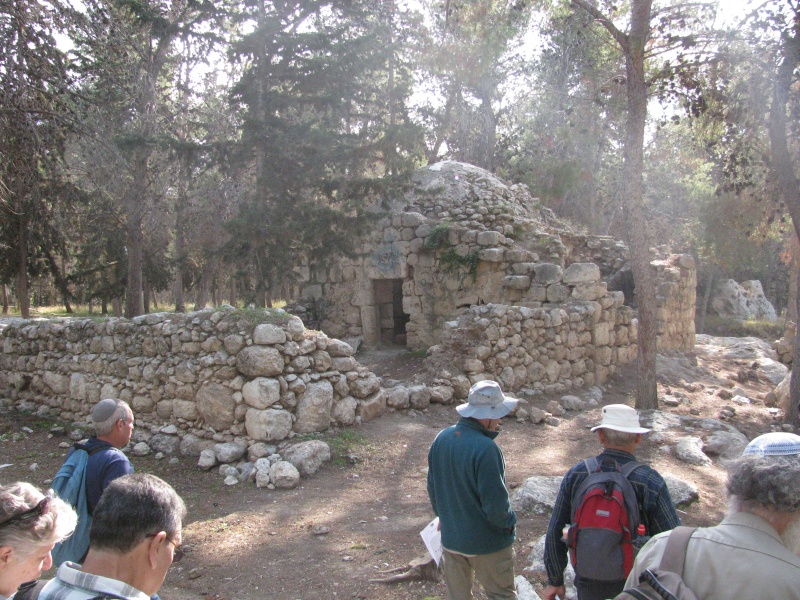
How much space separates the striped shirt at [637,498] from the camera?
274 cm

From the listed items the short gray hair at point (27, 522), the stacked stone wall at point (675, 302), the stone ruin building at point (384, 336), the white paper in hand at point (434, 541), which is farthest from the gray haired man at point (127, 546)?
the stacked stone wall at point (675, 302)

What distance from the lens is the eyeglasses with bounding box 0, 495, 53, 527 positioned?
1997 mm

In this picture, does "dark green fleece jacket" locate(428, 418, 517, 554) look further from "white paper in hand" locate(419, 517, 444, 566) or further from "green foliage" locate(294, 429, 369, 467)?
"green foliage" locate(294, 429, 369, 467)

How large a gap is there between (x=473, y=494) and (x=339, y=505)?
3.13m

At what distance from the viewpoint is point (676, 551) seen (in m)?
2.00

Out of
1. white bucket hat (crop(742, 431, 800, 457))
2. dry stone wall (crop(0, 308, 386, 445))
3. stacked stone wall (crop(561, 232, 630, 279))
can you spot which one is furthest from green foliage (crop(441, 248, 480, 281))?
white bucket hat (crop(742, 431, 800, 457))

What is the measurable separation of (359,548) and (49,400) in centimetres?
641

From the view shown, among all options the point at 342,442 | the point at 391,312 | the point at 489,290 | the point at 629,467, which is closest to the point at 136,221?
the point at 391,312

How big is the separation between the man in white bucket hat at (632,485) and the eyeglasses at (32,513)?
2.17 meters

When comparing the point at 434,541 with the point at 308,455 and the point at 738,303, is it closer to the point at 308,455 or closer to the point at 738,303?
the point at 308,455

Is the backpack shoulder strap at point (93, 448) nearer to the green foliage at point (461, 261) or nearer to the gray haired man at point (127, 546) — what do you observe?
the gray haired man at point (127, 546)

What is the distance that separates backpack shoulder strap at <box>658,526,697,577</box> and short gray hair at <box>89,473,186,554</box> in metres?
1.66

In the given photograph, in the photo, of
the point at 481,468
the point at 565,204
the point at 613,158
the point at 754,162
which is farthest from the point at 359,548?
the point at 613,158

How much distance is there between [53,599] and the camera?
71.3 inches
